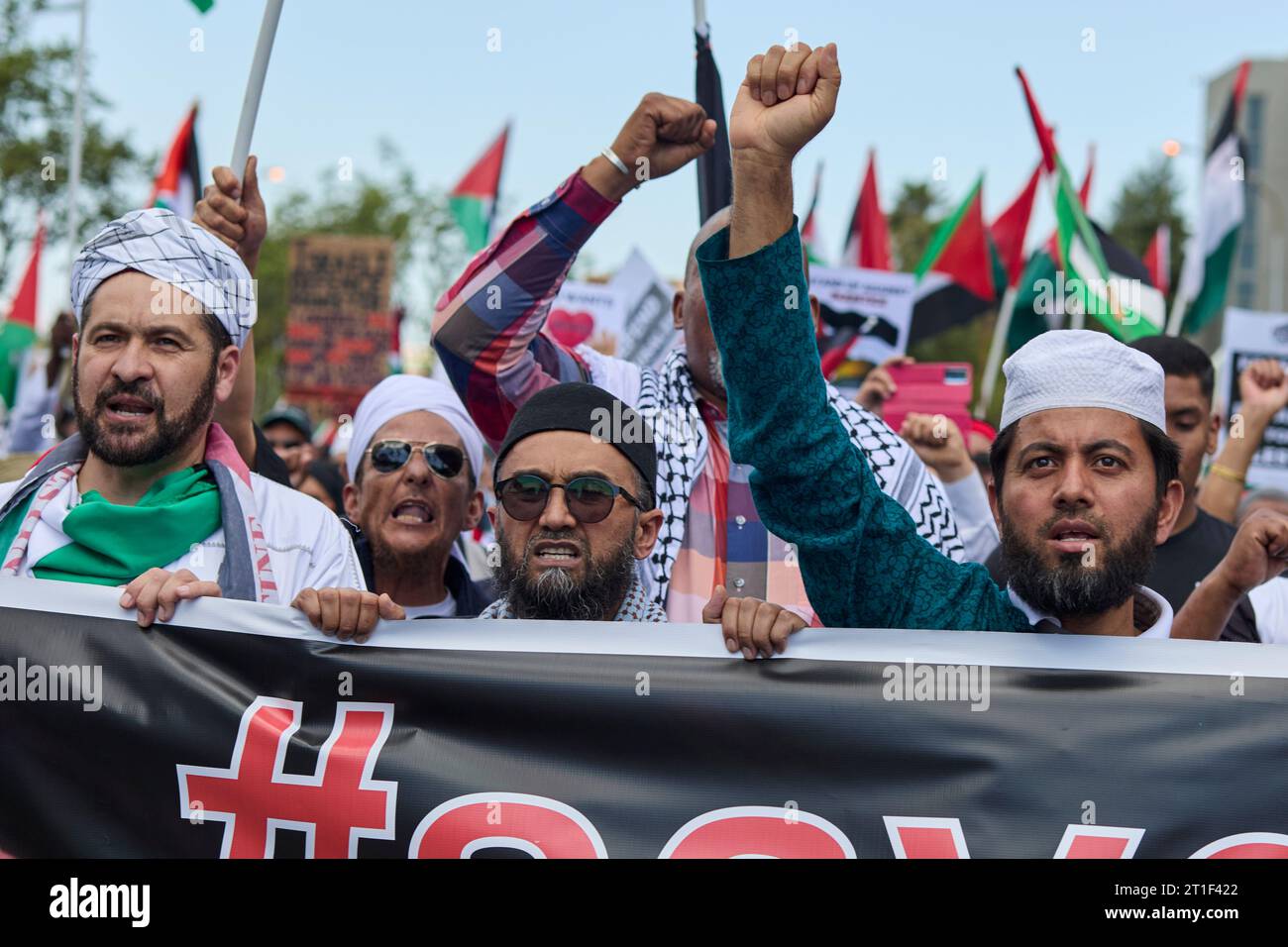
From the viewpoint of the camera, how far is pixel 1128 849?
2467 millimetres

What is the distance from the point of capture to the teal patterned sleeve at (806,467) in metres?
2.55

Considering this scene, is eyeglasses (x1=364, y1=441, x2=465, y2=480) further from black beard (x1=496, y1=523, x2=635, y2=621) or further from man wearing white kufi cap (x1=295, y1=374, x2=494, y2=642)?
A: black beard (x1=496, y1=523, x2=635, y2=621)

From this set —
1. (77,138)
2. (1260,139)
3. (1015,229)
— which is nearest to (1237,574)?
(1015,229)

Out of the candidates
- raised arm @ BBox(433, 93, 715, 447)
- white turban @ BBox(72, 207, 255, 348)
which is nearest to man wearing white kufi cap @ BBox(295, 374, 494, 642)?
raised arm @ BBox(433, 93, 715, 447)

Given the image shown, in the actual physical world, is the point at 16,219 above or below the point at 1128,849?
above

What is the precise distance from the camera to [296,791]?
103 inches

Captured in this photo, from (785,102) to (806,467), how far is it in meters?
0.63

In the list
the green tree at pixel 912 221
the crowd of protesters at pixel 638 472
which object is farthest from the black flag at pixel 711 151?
the green tree at pixel 912 221

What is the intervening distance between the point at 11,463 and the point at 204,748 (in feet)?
4.57

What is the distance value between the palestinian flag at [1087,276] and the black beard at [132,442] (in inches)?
206

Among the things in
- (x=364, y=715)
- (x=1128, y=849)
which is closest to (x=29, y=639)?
(x=364, y=715)

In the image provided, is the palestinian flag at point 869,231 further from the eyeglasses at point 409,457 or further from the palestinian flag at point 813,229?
the eyeglasses at point 409,457

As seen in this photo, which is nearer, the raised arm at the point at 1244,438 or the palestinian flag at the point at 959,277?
the raised arm at the point at 1244,438

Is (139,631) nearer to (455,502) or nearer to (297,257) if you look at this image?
(455,502)
